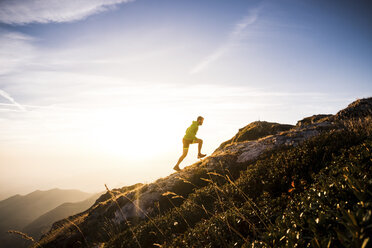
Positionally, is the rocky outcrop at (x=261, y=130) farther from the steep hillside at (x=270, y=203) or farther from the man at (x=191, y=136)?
the man at (x=191, y=136)

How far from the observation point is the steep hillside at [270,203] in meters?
2.44

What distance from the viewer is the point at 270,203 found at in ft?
14.3

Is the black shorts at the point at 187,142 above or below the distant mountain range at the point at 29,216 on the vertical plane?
above

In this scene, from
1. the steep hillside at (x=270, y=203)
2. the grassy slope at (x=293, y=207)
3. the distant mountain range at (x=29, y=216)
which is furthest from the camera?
the distant mountain range at (x=29, y=216)

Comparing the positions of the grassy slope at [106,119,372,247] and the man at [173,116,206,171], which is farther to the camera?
the man at [173,116,206,171]

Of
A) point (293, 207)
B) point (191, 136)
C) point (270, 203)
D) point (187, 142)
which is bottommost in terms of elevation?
point (270, 203)

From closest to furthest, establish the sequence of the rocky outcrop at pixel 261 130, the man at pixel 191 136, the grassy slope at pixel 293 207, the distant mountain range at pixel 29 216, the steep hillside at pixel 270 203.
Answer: the grassy slope at pixel 293 207 < the steep hillside at pixel 270 203 < the man at pixel 191 136 < the rocky outcrop at pixel 261 130 < the distant mountain range at pixel 29 216

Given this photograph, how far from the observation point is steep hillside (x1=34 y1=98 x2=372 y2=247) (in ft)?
8.00

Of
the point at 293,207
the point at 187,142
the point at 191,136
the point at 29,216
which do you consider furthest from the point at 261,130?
the point at 29,216

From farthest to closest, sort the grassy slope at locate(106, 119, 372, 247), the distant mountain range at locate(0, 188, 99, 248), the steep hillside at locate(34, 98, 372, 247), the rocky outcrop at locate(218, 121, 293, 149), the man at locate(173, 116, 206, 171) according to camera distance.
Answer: the distant mountain range at locate(0, 188, 99, 248)
the rocky outcrop at locate(218, 121, 293, 149)
the man at locate(173, 116, 206, 171)
the steep hillside at locate(34, 98, 372, 247)
the grassy slope at locate(106, 119, 372, 247)

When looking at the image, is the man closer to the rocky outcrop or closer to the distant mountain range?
the rocky outcrop

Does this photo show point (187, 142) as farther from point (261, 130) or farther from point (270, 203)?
point (270, 203)

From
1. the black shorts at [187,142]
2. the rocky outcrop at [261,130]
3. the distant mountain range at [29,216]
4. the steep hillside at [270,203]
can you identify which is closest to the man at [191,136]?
the black shorts at [187,142]

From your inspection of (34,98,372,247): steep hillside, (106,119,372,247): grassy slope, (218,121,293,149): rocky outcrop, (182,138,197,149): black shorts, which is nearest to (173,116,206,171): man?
(182,138,197,149): black shorts
